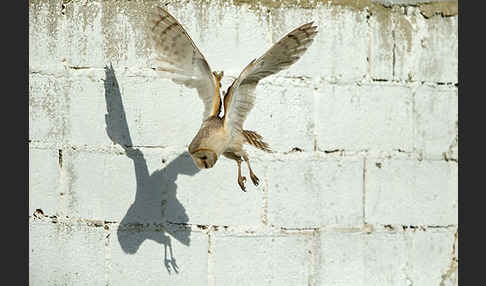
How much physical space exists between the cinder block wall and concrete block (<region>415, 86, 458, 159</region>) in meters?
0.03

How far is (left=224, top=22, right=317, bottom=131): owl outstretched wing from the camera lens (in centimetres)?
297

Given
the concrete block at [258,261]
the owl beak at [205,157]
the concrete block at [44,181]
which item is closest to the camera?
the owl beak at [205,157]

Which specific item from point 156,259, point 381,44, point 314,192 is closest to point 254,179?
point 314,192

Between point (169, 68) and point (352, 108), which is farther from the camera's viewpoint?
point (352, 108)

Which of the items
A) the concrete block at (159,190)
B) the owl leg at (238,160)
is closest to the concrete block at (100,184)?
the concrete block at (159,190)

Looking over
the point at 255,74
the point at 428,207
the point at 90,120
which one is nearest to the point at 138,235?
the point at 90,120

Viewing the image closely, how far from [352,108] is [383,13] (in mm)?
497

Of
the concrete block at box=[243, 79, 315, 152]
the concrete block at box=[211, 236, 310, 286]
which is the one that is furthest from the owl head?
the concrete block at box=[211, 236, 310, 286]

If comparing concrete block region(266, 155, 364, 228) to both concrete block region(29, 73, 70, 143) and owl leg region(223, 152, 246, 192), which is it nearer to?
owl leg region(223, 152, 246, 192)

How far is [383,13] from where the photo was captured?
12.3ft

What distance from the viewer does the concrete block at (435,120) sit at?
150 inches

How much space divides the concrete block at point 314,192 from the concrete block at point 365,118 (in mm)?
106

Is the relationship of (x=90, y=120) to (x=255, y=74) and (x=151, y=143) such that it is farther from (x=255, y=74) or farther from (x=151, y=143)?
(x=255, y=74)

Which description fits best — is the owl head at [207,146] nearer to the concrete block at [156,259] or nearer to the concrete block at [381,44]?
the concrete block at [156,259]
